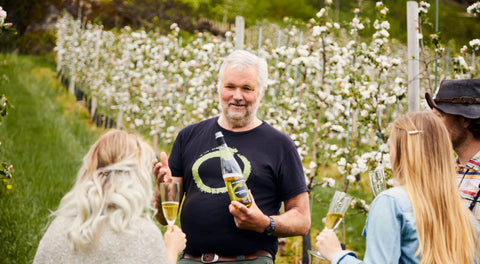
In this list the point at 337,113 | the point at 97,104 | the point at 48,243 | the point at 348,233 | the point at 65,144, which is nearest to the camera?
the point at 48,243

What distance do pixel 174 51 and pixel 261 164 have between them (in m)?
6.24

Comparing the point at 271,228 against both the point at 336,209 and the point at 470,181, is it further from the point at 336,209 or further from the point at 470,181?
the point at 470,181

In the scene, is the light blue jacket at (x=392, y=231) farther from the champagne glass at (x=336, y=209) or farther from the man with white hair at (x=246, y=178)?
the man with white hair at (x=246, y=178)

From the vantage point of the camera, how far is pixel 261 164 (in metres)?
2.42

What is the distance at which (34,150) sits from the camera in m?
7.79

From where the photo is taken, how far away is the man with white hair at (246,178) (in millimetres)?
2338

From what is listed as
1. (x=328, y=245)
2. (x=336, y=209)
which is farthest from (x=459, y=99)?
(x=328, y=245)

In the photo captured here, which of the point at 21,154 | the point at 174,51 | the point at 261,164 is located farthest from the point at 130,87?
the point at 261,164

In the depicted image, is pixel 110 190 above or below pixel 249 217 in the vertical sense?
above

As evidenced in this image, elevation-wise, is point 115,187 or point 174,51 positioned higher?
point 174,51

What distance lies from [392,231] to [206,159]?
3.71 feet

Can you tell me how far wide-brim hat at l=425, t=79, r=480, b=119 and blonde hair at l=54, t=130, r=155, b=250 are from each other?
1.29 metres

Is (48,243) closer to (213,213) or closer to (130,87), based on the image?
(213,213)

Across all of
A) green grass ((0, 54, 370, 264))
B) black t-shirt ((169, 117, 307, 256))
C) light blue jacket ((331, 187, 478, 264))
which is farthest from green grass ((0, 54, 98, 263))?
light blue jacket ((331, 187, 478, 264))
